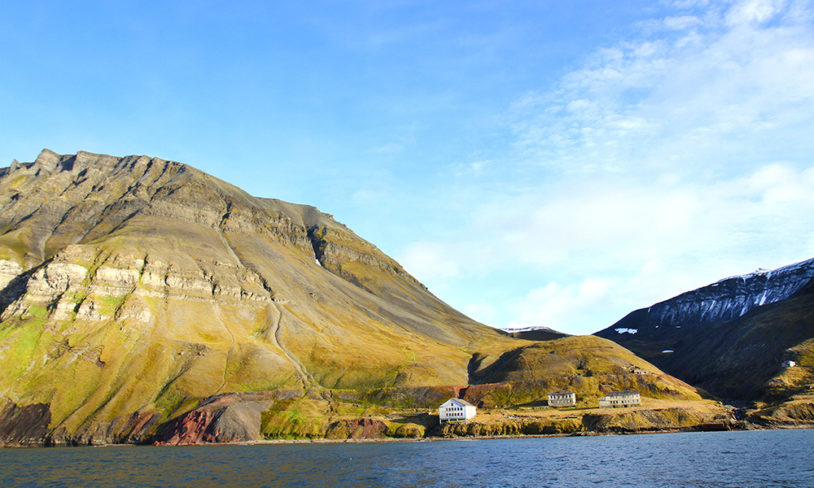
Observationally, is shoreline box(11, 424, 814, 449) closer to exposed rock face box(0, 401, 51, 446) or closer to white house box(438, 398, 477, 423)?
exposed rock face box(0, 401, 51, 446)

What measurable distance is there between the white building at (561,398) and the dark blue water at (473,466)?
6165cm

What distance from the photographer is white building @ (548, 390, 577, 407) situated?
191625 mm

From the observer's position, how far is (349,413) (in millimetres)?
190375

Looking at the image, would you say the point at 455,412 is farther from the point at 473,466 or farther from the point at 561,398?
the point at 473,466

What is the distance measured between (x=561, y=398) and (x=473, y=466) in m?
111

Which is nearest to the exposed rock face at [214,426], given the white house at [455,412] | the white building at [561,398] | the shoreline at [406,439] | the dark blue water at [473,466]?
the shoreline at [406,439]

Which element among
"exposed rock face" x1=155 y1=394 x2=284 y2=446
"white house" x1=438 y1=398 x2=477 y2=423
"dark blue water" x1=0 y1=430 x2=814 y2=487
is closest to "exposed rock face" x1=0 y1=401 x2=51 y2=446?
"exposed rock face" x1=155 y1=394 x2=284 y2=446

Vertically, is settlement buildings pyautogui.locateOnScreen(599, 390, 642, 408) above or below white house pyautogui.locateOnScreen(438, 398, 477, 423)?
above

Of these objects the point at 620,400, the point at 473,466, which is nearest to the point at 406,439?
the point at 473,466

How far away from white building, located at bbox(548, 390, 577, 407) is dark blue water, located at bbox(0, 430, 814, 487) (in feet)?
202

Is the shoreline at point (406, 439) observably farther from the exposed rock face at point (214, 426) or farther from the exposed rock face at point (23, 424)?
the exposed rock face at point (23, 424)

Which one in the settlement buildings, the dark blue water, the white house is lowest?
the dark blue water

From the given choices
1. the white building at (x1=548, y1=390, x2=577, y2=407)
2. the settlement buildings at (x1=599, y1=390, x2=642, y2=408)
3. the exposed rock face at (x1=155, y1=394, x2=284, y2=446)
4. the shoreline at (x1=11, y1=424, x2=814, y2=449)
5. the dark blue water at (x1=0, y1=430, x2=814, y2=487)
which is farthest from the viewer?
the white building at (x1=548, y1=390, x2=577, y2=407)

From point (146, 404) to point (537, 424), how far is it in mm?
128960
